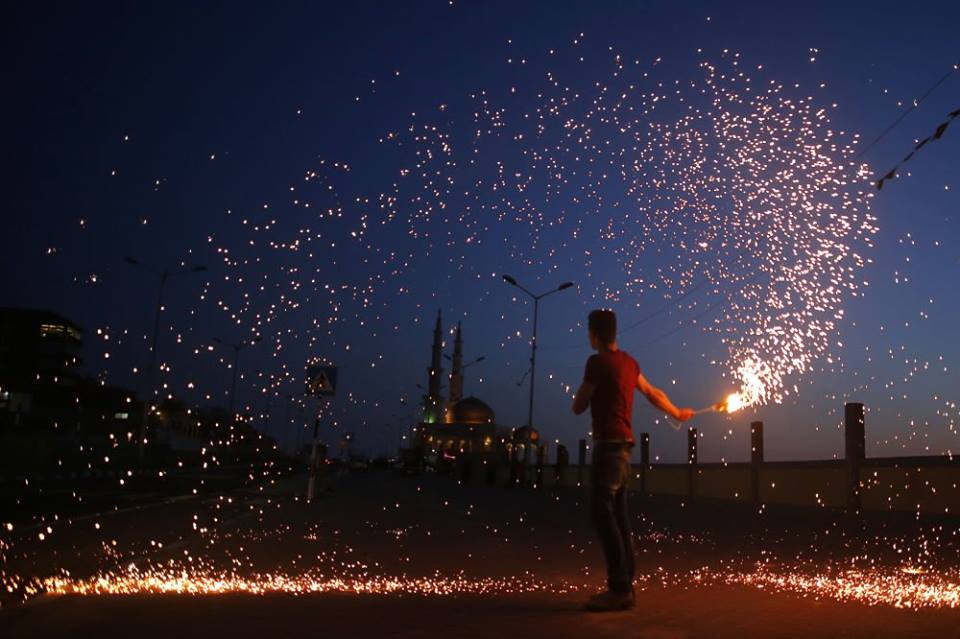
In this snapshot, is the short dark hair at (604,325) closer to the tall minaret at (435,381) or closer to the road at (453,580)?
the road at (453,580)

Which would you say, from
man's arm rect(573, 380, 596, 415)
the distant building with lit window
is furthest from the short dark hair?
the distant building with lit window

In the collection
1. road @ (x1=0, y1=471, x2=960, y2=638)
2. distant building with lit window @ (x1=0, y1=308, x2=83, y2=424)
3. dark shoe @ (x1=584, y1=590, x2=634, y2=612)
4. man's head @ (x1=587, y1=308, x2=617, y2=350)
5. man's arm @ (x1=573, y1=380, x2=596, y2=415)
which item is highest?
distant building with lit window @ (x1=0, y1=308, x2=83, y2=424)

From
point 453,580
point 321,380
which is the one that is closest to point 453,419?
point 321,380

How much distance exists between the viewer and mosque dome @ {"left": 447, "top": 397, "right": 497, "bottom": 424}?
119438mm

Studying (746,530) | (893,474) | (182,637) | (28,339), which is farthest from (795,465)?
(28,339)

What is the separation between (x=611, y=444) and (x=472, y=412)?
115m

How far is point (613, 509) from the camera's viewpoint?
5.74m

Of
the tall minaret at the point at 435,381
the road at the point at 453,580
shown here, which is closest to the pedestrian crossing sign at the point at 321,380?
the road at the point at 453,580

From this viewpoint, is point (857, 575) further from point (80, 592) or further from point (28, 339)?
point (28, 339)

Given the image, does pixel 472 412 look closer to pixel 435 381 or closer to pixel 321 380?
pixel 435 381

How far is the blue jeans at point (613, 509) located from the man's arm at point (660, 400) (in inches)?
20.2

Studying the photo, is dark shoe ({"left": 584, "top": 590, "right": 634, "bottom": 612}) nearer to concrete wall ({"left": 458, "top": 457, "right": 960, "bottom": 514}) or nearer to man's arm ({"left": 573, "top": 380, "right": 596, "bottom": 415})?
man's arm ({"left": 573, "top": 380, "right": 596, "bottom": 415})

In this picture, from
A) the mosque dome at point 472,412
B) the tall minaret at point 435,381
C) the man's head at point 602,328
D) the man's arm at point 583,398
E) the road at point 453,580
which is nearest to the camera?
the road at point 453,580

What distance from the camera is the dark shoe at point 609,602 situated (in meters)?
5.41
